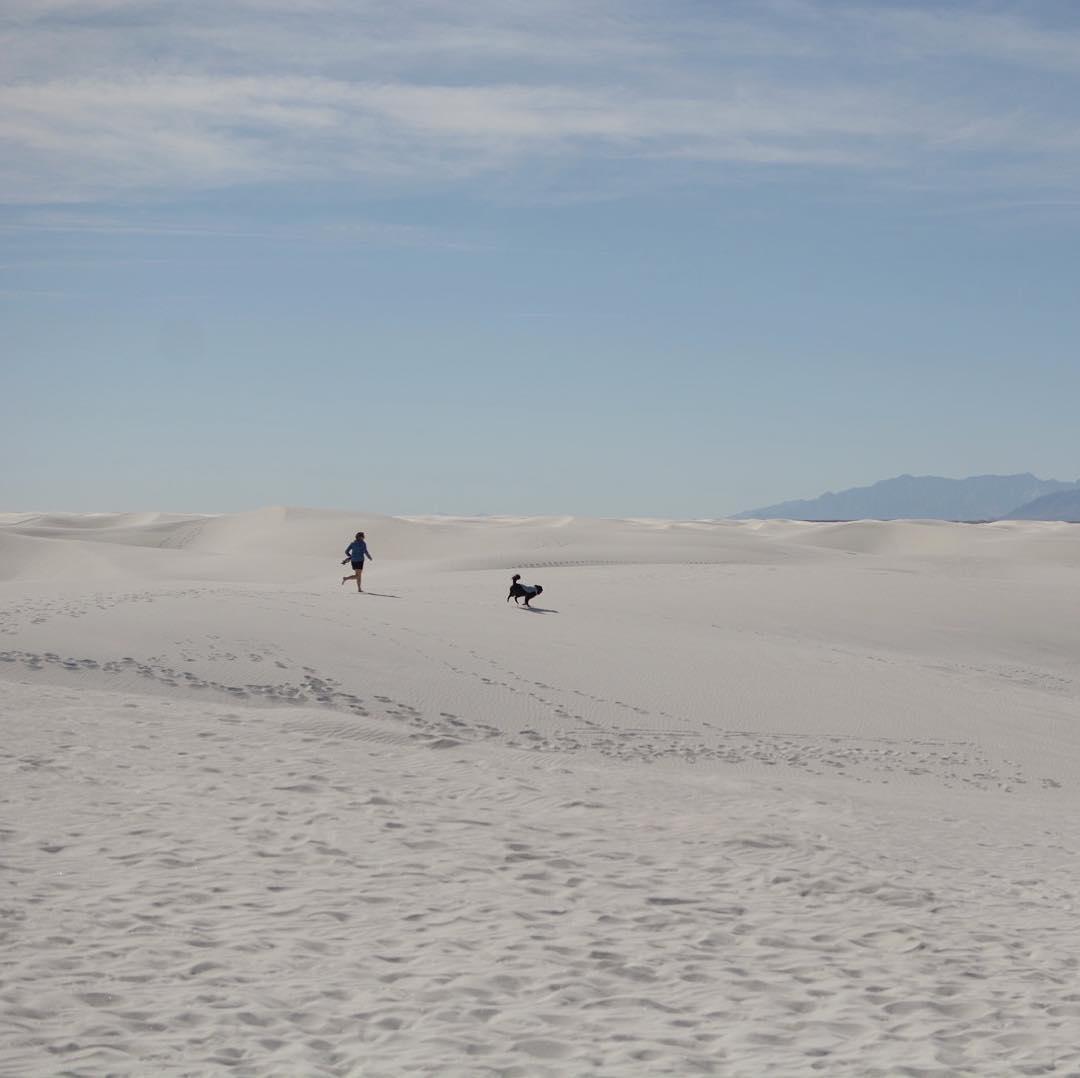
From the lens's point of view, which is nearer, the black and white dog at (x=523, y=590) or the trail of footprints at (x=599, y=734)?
the trail of footprints at (x=599, y=734)

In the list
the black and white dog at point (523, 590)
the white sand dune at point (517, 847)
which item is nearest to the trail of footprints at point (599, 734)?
the white sand dune at point (517, 847)

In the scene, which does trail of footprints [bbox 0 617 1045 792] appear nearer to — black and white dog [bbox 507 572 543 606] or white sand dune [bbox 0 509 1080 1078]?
white sand dune [bbox 0 509 1080 1078]

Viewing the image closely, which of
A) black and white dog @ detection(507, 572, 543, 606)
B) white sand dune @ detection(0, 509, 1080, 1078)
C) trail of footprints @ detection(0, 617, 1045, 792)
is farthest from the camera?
black and white dog @ detection(507, 572, 543, 606)

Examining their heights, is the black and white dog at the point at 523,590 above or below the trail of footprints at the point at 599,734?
above

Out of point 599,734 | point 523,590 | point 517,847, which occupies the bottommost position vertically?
point 599,734

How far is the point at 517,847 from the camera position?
805 centimetres

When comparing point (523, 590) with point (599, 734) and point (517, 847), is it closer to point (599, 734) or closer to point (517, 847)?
point (599, 734)

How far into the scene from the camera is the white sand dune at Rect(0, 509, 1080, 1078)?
16.8 ft

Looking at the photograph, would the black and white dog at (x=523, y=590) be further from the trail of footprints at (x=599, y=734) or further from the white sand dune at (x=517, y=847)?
the trail of footprints at (x=599, y=734)

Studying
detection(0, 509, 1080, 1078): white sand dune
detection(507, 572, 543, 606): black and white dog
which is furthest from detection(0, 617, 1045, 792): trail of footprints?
detection(507, 572, 543, 606): black and white dog

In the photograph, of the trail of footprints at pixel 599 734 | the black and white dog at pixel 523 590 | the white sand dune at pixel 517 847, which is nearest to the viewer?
the white sand dune at pixel 517 847

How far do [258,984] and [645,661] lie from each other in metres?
12.6

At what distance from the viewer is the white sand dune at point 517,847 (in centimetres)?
512

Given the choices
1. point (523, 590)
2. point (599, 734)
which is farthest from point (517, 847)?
point (523, 590)
